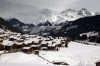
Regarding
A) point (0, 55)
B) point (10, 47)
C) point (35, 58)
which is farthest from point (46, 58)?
point (10, 47)

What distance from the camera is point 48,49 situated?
248 ft

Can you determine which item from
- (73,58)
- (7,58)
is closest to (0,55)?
(7,58)

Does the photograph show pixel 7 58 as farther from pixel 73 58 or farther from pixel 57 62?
pixel 73 58

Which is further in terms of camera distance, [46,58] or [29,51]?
[29,51]

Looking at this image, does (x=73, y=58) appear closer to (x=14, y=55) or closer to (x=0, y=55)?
(x=14, y=55)

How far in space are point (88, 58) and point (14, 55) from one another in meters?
23.9

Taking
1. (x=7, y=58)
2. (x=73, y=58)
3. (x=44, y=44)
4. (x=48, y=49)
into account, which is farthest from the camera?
(x=44, y=44)

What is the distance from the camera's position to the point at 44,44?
273ft

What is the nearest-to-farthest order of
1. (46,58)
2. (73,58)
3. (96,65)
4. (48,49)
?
(96,65) → (46,58) → (73,58) → (48,49)

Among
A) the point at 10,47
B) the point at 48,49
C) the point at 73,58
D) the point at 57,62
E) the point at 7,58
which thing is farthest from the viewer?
the point at 48,49

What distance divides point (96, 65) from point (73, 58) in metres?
28.4

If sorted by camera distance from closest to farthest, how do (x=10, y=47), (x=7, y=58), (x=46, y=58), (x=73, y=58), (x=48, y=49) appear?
(x=7, y=58)
(x=46, y=58)
(x=73, y=58)
(x=10, y=47)
(x=48, y=49)

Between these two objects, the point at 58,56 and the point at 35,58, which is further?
the point at 58,56

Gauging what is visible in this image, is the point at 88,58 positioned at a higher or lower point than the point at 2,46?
lower
